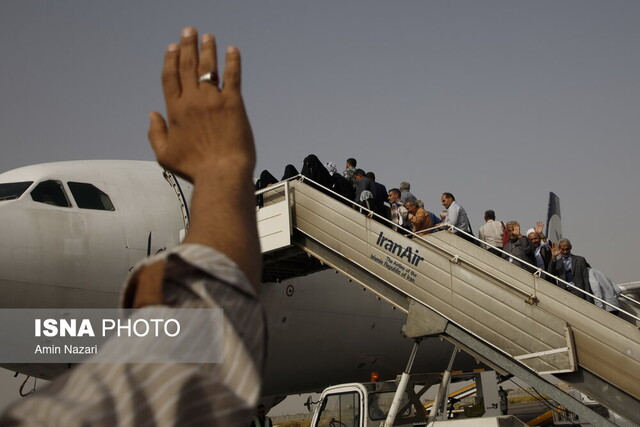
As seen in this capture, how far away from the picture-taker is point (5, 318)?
8062 mm

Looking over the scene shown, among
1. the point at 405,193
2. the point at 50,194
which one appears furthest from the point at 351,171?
the point at 50,194

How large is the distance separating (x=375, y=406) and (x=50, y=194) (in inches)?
222

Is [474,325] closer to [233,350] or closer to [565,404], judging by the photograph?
[565,404]

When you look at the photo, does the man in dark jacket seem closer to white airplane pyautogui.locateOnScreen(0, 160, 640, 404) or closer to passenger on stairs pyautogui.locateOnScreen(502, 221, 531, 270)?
passenger on stairs pyautogui.locateOnScreen(502, 221, 531, 270)

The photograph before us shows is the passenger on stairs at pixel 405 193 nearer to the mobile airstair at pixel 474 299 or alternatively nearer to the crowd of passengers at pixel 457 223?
the crowd of passengers at pixel 457 223

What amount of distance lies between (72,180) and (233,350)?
30.6ft

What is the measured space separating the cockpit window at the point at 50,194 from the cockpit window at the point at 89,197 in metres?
0.15

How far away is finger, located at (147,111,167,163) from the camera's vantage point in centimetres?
126

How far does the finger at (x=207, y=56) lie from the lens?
120 cm

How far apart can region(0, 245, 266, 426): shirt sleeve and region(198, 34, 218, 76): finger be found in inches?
15.6

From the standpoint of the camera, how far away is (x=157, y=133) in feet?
4.24

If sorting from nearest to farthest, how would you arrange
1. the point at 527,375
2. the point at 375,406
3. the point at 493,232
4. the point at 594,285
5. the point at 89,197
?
1. the point at 527,375
2. the point at 375,406
3. the point at 89,197
4. the point at 594,285
5. the point at 493,232

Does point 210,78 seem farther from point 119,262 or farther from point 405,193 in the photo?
point 405,193

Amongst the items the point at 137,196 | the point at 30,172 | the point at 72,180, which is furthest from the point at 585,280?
the point at 30,172
